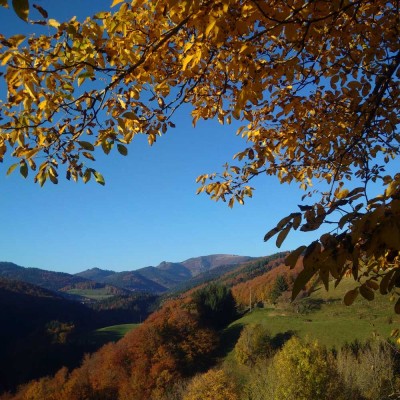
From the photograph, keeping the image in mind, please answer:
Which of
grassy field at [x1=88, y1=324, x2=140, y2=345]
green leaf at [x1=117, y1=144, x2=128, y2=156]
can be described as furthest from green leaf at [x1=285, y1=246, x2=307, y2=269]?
grassy field at [x1=88, y1=324, x2=140, y2=345]

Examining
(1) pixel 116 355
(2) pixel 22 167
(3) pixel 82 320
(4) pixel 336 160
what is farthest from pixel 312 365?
(3) pixel 82 320

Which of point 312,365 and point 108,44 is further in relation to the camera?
point 312,365

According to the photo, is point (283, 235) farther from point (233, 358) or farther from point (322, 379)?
point (233, 358)

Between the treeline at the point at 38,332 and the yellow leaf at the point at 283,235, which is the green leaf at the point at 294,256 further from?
the treeline at the point at 38,332

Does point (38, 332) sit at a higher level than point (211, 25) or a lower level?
lower

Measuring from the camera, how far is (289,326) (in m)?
73.1

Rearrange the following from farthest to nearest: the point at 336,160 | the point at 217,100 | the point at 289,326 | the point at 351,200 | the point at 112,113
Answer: the point at 289,326, the point at 336,160, the point at 217,100, the point at 112,113, the point at 351,200

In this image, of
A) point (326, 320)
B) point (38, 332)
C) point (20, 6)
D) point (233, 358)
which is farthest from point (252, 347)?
point (38, 332)

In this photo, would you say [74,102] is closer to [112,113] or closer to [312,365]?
[112,113]

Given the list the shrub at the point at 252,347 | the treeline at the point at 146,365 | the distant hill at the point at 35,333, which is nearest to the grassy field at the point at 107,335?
the distant hill at the point at 35,333

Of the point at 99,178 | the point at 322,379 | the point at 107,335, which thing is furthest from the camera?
the point at 107,335

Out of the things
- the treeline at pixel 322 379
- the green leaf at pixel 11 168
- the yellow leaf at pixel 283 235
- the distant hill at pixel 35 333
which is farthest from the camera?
the distant hill at pixel 35 333

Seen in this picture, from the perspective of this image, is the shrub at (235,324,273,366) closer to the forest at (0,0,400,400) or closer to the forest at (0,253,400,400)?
the forest at (0,253,400,400)

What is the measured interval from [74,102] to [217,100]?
68.5 inches
